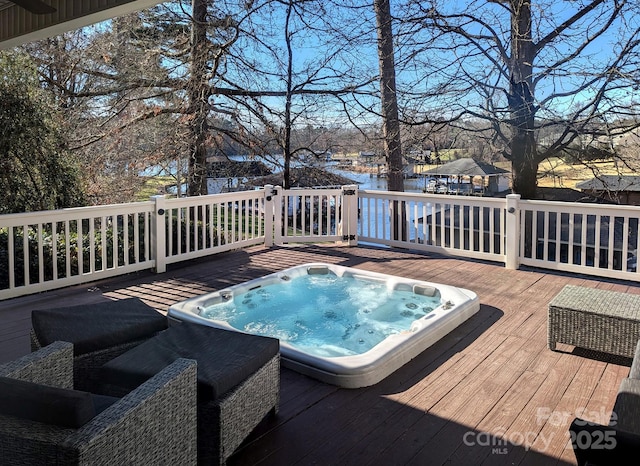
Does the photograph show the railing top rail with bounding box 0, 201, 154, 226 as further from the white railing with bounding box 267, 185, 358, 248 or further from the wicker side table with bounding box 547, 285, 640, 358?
the wicker side table with bounding box 547, 285, 640, 358

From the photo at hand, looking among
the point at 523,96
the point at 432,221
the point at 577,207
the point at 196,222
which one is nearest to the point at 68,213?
the point at 196,222

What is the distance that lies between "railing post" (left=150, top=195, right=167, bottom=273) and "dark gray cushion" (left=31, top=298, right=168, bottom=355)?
273cm

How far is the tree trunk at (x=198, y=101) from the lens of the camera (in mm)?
9641

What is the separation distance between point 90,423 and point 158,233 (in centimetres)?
451

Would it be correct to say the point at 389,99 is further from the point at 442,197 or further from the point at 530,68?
the point at 442,197

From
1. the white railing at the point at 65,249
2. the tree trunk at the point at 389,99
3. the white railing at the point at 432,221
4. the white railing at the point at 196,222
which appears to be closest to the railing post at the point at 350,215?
the white railing at the point at 432,221

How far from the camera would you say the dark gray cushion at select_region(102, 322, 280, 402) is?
7.15 feet

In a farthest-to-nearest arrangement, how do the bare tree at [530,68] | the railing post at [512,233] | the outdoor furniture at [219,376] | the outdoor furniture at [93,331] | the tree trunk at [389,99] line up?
the tree trunk at [389,99], the bare tree at [530,68], the railing post at [512,233], the outdoor furniture at [93,331], the outdoor furniture at [219,376]

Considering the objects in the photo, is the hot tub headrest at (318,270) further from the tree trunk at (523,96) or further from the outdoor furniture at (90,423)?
the tree trunk at (523,96)

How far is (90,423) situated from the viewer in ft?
4.95

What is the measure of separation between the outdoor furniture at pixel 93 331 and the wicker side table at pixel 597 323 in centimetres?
268

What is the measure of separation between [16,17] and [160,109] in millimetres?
5544

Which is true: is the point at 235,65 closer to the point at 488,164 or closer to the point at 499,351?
the point at 488,164

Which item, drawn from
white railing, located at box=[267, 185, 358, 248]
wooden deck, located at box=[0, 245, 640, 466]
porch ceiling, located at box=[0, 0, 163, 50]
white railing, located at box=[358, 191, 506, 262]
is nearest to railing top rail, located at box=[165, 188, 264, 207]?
white railing, located at box=[267, 185, 358, 248]
